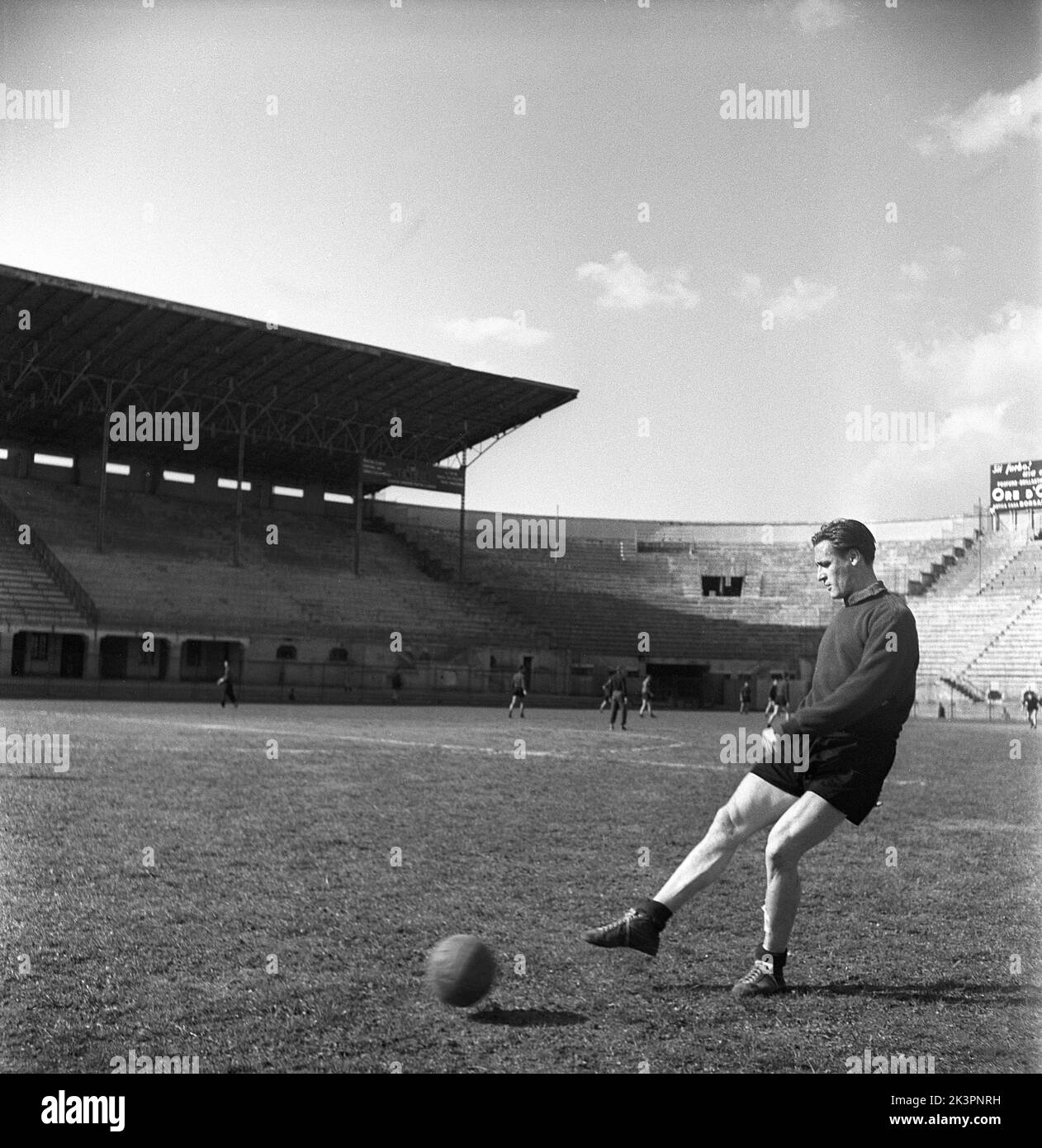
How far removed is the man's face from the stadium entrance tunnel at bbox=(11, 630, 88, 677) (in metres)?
38.6

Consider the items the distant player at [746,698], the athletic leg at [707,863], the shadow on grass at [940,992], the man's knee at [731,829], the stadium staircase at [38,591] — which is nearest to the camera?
the shadow on grass at [940,992]

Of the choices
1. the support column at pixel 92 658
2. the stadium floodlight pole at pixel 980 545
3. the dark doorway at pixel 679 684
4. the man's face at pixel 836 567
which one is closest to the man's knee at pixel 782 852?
the man's face at pixel 836 567

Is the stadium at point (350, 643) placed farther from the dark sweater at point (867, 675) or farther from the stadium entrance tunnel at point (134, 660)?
the dark sweater at point (867, 675)

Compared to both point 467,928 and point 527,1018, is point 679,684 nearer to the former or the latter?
point 467,928

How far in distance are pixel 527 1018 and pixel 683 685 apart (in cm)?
5138

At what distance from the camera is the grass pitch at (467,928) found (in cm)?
423

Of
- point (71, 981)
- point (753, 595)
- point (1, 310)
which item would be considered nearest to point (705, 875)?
point (71, 981)

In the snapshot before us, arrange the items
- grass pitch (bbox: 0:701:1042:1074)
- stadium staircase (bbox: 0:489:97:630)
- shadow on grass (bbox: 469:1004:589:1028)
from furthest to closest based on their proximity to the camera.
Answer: stadium staircase (bbox: 0:489:97:630)
shadow on grass (bbox: 469:1004:589:1028)
grass pitch (bbox: 0:701:1042:1074)

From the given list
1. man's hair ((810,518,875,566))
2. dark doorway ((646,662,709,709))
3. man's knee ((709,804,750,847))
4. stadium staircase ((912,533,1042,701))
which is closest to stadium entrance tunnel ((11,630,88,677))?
dark doorway ((646,662,709,709))

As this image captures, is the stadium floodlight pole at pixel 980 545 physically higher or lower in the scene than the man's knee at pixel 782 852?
higher

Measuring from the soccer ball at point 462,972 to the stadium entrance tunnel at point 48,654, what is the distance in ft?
126

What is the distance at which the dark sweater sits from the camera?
5.02 m

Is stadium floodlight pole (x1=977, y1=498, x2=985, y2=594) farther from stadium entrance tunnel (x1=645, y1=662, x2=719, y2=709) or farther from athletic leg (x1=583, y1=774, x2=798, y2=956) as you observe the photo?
athletic leg (x1=583, y1=774, x2=798, y2=956)
